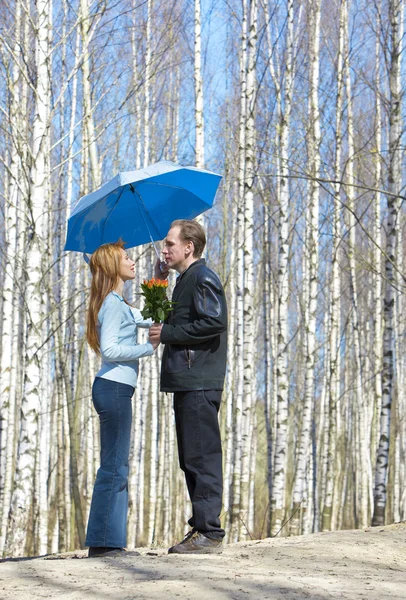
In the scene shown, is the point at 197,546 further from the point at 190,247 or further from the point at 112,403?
the point at 190,247

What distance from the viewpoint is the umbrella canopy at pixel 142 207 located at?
15.8ft

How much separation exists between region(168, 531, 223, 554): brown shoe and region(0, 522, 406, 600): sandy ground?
0.31ft

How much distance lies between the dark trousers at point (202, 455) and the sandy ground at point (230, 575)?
233mm

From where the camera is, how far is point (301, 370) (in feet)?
80.4

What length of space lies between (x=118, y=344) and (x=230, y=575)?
1.46 meters

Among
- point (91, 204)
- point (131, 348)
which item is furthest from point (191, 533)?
point (91, 204)

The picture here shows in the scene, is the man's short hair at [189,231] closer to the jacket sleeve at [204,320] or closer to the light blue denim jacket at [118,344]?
the jacket sleeve at [204,320]

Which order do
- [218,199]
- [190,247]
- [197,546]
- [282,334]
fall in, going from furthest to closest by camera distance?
1. [218,199]
2. [282,334]
3. [190,247]
4. [197,546]

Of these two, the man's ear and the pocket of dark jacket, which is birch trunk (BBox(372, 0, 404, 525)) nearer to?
the man's ear

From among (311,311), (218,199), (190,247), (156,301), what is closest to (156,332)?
(156,301)

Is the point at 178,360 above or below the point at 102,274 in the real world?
below

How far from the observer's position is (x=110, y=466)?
4352 millimetres

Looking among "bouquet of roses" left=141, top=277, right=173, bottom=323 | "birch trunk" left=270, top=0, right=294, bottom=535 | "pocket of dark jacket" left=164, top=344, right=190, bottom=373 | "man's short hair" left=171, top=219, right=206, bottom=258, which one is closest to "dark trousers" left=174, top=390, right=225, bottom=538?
"pocket of dark jacket" left=164, top=344, right=190, bottom=373

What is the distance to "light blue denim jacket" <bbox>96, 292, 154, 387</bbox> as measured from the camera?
14.1 ft
